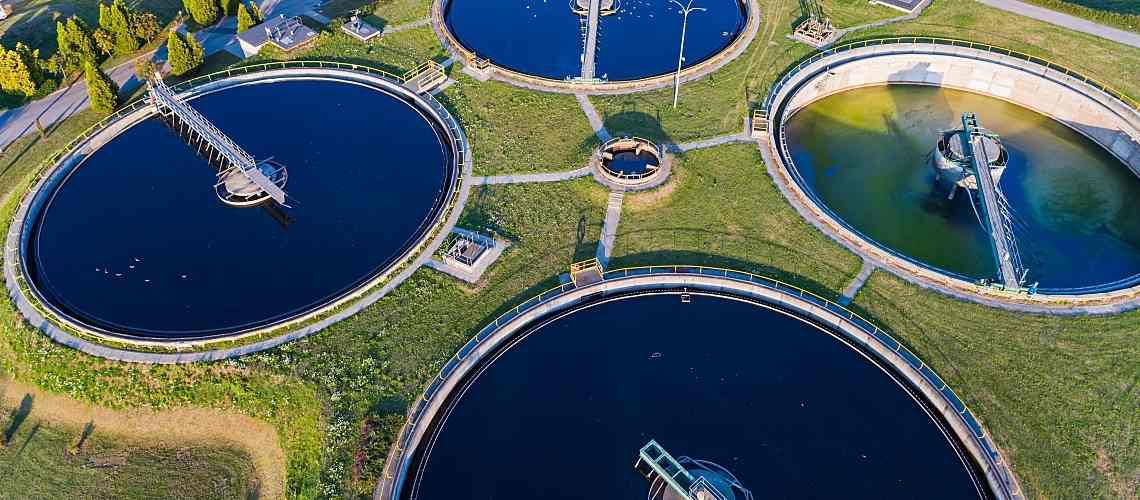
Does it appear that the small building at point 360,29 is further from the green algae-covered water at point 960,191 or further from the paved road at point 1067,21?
the paved road at point 1067,21

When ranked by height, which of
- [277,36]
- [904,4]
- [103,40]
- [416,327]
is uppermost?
[904,4]

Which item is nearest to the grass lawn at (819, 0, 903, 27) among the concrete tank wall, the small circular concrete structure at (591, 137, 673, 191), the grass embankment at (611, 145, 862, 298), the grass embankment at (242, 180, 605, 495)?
the concrete tank wall

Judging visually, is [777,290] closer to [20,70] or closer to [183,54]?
[183,54]

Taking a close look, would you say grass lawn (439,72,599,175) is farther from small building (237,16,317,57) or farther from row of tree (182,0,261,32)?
row of tree (182,0,261,32)

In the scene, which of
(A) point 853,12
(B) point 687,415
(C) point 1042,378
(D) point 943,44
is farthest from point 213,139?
(D) point 943,44

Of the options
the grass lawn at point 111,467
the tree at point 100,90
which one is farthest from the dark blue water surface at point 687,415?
the tree at point 100,90
